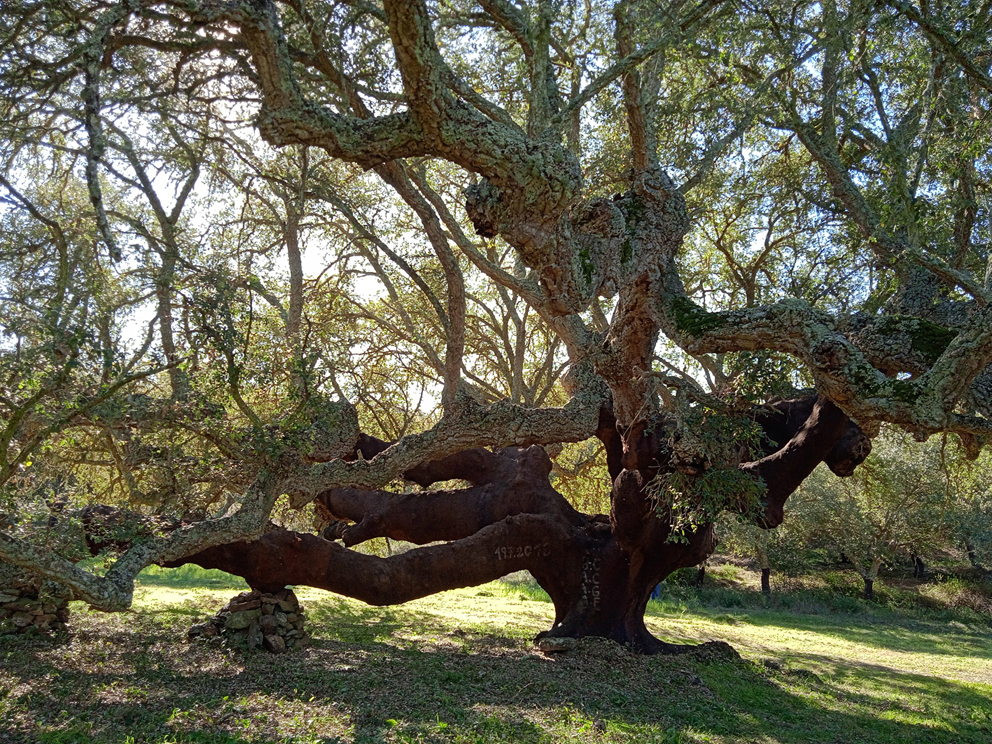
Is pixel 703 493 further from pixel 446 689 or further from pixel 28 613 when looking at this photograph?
pixel 28 613

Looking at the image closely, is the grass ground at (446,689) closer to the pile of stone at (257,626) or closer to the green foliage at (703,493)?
the pile of stone at (257,626)

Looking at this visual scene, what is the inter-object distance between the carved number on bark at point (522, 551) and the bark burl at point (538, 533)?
1 cm

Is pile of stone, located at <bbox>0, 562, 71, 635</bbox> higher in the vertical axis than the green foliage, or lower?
lower

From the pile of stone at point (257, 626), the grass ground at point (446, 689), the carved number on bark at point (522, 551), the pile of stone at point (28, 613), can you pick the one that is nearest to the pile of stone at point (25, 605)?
the pile of stone at point (28, 613)

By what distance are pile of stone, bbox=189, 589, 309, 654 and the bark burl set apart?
0.83 ft

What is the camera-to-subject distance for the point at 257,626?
8.41 meters

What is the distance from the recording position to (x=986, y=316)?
5250 millimetres

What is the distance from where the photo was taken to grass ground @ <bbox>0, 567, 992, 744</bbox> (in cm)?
545

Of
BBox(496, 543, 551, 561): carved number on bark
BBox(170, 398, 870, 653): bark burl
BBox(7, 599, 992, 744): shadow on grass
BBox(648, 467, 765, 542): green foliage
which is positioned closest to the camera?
BBox(7, 599, 992, 744): shadow on grass

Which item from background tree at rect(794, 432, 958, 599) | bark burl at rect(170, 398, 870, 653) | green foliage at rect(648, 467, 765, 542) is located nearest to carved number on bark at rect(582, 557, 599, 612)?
bark burl at rect(170, 398, 870, 653)

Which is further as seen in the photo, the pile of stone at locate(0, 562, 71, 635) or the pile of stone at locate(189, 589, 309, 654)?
the pile of stone at locate(189, 589, 309, 654)

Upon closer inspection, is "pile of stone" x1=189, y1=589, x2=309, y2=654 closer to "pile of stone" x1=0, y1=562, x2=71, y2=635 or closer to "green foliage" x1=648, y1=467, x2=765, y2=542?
"pile of stone" x1=0, y1=562, x2=71, y2=635

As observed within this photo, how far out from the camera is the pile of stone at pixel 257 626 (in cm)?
829

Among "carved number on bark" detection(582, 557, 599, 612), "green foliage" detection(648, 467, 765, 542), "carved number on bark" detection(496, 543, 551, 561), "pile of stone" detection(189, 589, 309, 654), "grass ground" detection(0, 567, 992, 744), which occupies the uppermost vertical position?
"green foliage" detection(648, 467, 765, 542)
